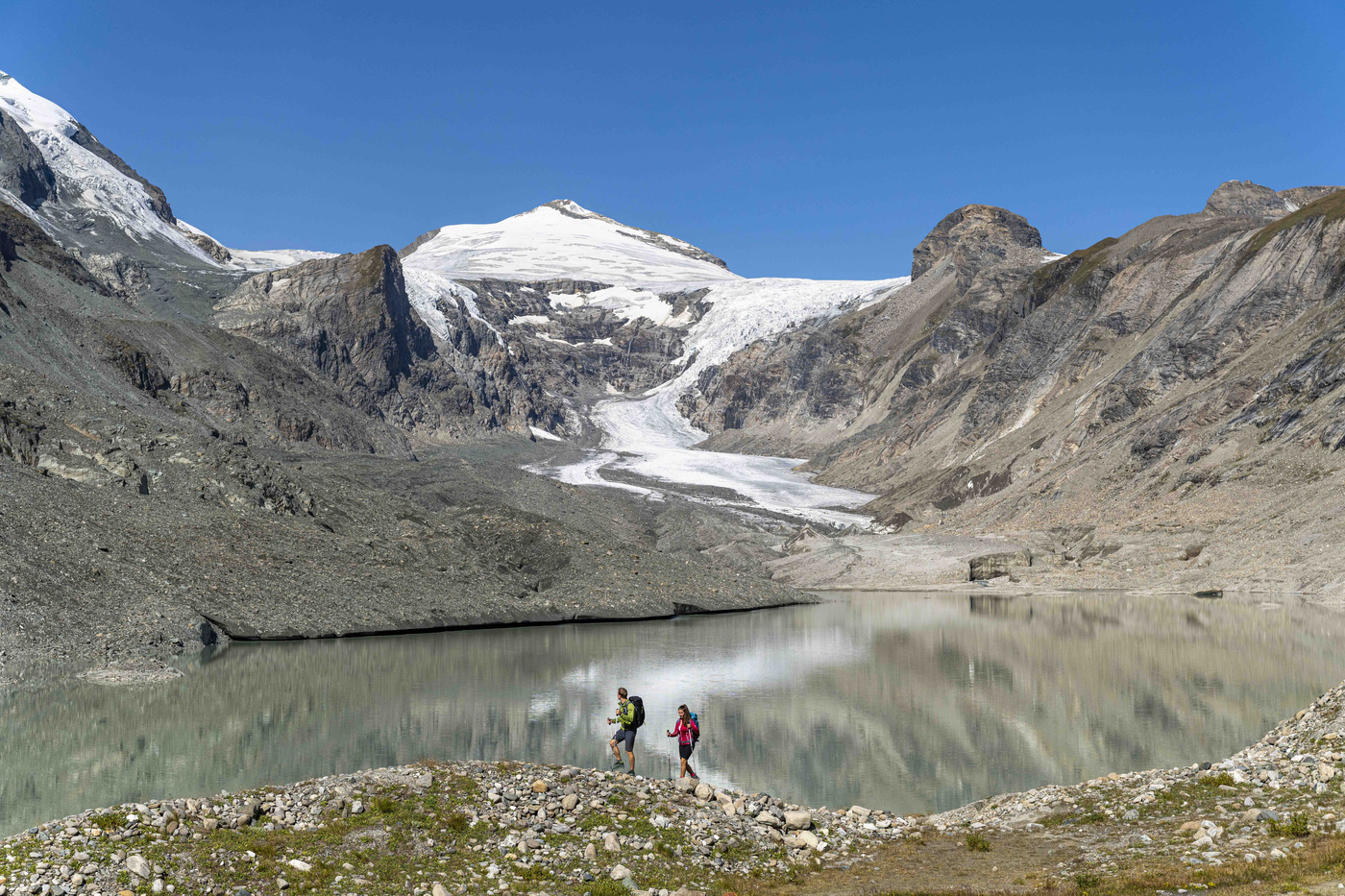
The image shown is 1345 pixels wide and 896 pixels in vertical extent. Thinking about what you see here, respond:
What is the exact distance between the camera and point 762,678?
1260 inches

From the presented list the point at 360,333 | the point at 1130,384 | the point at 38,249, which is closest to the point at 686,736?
the point at 1130,384

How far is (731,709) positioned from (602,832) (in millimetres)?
12177

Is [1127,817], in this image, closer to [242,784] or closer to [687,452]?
[242,784]

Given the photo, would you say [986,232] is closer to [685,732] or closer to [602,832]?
[685,732]

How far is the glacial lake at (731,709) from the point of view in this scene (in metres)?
19.5

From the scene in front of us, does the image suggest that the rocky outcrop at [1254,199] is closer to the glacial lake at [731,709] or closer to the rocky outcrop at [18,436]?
the glacial lake at [731,709]

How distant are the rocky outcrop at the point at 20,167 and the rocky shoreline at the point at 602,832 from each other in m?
183

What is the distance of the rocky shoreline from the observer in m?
12.4

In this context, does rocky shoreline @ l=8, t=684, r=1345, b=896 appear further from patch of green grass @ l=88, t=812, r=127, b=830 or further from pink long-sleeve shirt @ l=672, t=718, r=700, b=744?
pink long-sleeve shirt @ l=672, t=718, r=700, b=744

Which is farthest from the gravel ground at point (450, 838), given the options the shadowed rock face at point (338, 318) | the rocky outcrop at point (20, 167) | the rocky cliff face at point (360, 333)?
the rocky outcrop at point (20, 167)

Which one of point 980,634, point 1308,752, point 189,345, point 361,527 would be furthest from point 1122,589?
point 189,345

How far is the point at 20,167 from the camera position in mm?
166250

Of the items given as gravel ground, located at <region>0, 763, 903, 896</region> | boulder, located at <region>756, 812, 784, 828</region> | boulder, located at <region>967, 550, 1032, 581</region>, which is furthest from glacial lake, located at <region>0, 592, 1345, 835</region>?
boulder, located at <region>967, 550, 1032, 581</region>

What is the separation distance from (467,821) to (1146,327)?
10603cm
